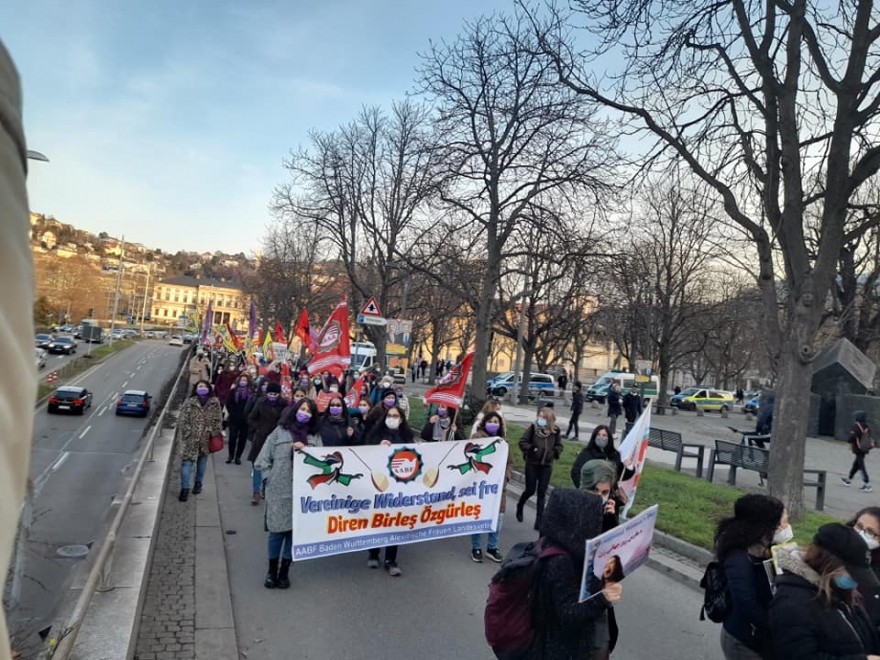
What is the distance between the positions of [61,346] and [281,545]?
219 ft

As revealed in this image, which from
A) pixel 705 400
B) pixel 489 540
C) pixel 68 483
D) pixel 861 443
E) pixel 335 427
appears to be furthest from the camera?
pixel 705 400

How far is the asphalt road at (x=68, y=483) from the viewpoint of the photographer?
8711 millimetres

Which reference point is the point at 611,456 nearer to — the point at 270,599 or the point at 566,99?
the point at 270,599

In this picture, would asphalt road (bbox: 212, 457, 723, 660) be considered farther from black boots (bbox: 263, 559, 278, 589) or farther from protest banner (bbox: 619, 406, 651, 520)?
protest banner (bbox: 619, 406, 651, 520)

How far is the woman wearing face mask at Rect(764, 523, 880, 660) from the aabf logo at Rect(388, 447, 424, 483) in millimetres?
4695

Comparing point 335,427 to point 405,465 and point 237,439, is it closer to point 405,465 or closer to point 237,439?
point 405,465

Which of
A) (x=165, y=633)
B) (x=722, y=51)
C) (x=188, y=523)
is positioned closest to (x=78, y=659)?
(x=165, y=633)

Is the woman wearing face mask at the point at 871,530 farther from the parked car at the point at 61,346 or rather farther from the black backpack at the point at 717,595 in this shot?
the parked car at the point at 61,346

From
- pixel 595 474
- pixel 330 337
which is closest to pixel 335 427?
pixel 595 474

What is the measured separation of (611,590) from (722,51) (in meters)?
10.4

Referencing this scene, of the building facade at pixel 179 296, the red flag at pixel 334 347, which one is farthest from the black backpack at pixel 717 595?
the building facade at pixel 179 296

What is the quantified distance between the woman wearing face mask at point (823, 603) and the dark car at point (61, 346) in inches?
2762

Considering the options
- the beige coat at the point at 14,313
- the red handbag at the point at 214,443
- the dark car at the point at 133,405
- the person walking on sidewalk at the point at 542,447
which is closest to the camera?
the beige coat at the point at 14,313

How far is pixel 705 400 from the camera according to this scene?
46.0 meters
